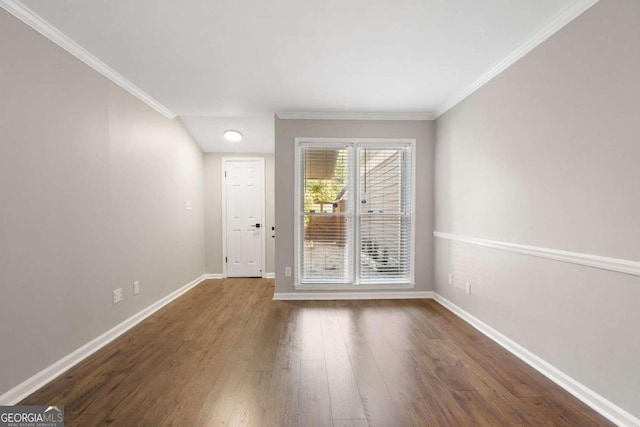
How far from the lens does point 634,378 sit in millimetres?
1456

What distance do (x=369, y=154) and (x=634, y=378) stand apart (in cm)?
298

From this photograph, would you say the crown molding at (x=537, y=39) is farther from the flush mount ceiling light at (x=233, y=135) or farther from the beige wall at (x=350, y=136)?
the flush mount ceiling light at (x=233, y=135)

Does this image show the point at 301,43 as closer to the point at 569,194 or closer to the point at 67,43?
the point at 67,43

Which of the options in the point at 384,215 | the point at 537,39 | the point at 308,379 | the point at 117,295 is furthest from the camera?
the point at 384,215

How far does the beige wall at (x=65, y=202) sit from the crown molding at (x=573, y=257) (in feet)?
11.4

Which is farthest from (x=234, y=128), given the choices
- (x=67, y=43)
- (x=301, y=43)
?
(x=301, y=43)

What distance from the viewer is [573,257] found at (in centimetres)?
179

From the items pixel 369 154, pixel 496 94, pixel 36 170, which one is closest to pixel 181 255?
pixel 36 170

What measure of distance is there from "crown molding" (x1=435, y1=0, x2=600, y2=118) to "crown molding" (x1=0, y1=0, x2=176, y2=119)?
3.39 m

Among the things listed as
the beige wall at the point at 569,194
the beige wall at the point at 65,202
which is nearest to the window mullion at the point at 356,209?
the beige wall at the point at 569,194

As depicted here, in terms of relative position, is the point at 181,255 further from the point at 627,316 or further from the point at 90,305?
the point at 627,316

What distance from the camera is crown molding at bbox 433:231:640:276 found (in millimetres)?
1491

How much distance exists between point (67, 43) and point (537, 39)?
11.3 ft

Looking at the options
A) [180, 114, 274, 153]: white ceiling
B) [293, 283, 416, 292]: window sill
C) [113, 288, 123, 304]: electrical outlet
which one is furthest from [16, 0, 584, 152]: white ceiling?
[293, 283, 416, 292]: window sill
